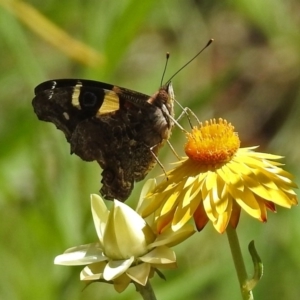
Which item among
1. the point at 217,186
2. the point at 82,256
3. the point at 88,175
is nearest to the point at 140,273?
the point at 82,256

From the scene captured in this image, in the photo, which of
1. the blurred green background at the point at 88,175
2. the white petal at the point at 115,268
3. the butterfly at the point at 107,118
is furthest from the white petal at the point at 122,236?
the blurred green background at the point at 88,175

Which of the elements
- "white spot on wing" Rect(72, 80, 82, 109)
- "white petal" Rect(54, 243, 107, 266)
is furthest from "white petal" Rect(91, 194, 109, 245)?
"white spot on wing" Rect(72, 80, 82, 109)

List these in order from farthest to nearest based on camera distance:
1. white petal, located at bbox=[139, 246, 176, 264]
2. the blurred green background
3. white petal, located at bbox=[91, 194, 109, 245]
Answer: the blurred green background < white petal, located at bbox=[91, 194, 109, 245] < white petal, located at bbox=[139, 246, 176, 264]

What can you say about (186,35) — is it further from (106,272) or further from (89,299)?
(106,272)

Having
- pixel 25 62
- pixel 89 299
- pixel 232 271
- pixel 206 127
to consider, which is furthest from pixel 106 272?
pixel 25 62

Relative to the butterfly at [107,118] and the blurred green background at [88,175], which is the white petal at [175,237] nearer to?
the butterfly at [107,118]

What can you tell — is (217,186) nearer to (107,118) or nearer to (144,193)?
(144,193)

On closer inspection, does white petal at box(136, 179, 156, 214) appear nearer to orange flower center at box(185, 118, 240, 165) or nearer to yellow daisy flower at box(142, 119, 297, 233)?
yellow daisy flower at box(142, 119, 297, 233)
